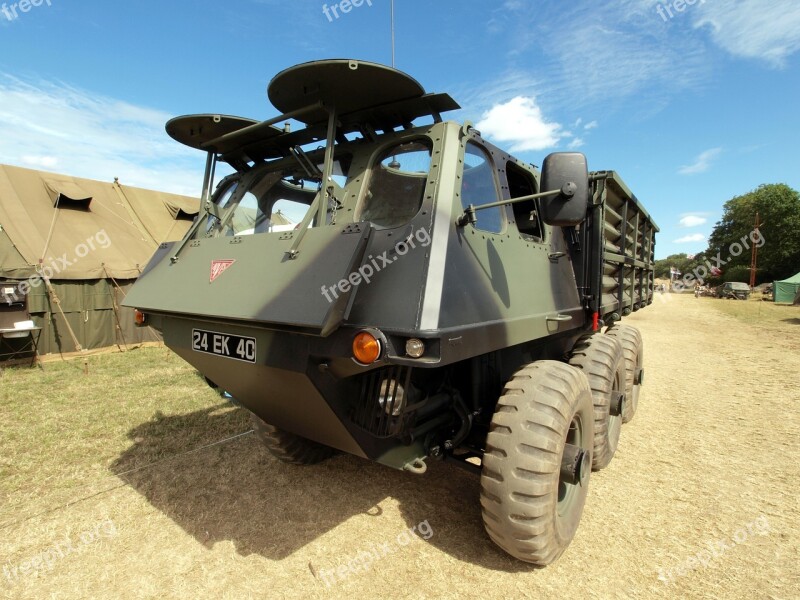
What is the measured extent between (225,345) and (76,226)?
10586 millimetres

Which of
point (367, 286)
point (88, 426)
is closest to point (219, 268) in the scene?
point (367, 286)

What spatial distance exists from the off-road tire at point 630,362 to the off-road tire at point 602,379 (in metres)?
0.51

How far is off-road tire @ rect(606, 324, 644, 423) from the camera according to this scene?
4.93m

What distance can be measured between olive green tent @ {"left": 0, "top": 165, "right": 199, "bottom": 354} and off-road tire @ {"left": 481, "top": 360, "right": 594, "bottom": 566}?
9856mm

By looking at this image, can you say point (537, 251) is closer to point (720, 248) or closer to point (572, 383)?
point (572, 383)

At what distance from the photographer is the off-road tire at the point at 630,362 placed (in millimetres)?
4926

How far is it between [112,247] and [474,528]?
11016 mm

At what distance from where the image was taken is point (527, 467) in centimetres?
249

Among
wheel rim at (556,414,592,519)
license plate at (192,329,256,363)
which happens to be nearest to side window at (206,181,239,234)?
license plate at (192,329,256,363)

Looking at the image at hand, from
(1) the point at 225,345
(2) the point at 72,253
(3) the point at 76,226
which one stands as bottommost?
(1) the point at 225,345

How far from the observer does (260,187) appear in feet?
11.8

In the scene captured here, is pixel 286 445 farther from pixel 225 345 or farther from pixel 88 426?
pixel 88 426

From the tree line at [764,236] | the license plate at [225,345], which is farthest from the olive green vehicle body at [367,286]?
the tree line at [764,236]

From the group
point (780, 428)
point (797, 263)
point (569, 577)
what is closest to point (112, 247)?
point (569, 577)
